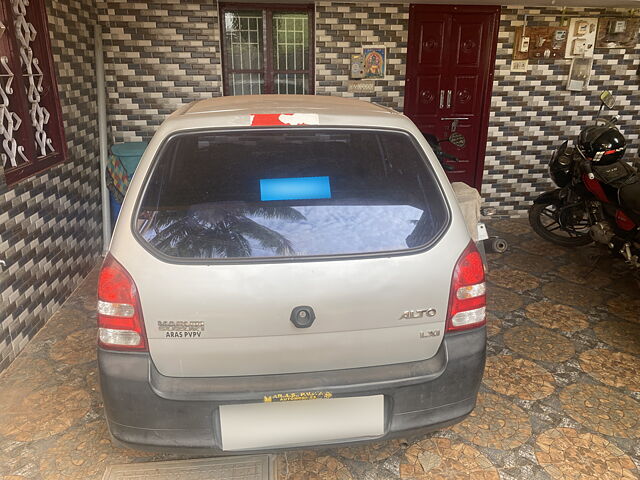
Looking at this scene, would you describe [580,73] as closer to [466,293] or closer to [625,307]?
[625,307]

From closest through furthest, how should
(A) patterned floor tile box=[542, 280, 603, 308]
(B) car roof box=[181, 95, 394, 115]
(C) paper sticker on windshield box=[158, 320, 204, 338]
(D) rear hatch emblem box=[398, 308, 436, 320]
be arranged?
(C) paper sticker on windshield box=[158, 320, 204, 338]
(D) rear hatch emblem box=[398, 308, 436, 320]
(B) car roof box=[181, 95, 394, 115]
(A) patterned floor tile box=[542, 280, 603, 308]

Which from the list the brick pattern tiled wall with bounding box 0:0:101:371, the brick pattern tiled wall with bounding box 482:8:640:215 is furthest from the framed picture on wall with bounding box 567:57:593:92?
the brick pattern tiled wall with bounding box 0:0:101:371

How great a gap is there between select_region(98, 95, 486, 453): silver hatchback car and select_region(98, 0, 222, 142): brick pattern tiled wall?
3.44 metres

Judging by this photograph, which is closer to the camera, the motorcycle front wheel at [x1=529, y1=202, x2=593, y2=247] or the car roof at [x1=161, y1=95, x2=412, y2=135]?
the car roof at [x1=161, y1=95, x2=412, y2=135]

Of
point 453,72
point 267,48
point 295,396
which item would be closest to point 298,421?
point 295,396

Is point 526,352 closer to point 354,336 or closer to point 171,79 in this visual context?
point 354,336

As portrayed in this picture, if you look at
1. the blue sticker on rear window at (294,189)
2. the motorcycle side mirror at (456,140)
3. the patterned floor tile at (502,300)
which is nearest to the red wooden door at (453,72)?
the motorcycle side mirror at (456,140)

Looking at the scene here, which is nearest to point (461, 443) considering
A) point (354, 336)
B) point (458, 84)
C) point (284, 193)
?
point (354, 336)

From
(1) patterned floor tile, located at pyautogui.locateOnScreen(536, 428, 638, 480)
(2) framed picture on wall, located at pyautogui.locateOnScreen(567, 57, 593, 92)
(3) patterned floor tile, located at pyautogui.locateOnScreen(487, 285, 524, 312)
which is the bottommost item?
(3) patterned floor tile, located at pyautogui.locateOnScreen(487, 285, 524, 312)

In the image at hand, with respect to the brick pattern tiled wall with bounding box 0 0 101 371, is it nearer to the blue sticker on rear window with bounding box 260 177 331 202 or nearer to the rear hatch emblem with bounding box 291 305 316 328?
the blue sticker on rear window with bounding box 260 177 331 202

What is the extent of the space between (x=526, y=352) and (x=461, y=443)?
1.06m

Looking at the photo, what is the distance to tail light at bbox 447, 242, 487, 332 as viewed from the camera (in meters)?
1.89

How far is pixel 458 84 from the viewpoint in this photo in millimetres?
5609

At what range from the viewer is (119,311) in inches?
69.6
